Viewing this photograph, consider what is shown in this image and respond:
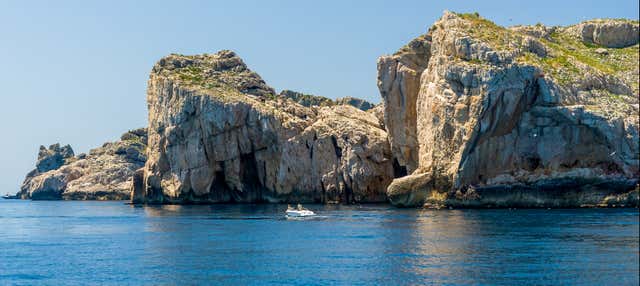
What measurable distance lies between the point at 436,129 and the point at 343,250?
181 ft

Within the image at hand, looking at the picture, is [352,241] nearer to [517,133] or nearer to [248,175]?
[517,133]

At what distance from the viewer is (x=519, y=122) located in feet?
379

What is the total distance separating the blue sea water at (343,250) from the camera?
56844 millimetres

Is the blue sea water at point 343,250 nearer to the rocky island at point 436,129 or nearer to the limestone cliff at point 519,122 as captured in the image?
the limestone cliff at point 519,122

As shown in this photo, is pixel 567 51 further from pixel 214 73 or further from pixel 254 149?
pixel 214 73

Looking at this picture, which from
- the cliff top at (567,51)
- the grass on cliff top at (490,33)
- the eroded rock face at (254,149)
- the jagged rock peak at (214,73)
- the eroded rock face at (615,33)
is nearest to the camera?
the cliff top at (567,51)

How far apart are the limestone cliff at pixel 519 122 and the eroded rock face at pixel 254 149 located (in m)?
19.0

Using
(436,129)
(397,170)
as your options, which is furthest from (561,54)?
(397,170)

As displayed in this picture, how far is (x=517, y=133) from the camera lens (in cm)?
11569

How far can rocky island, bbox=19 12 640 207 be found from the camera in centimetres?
11181

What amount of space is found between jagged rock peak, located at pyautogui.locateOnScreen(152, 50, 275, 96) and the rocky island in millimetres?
315

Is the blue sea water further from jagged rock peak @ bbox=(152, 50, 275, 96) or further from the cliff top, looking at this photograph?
jagged rock peak @ bbox=(152, 50, 275, 96)

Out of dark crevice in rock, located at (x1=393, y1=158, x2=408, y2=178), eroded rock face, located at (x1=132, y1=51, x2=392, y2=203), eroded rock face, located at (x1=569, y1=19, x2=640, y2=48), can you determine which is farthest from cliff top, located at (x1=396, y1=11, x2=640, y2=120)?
eroded rock face, located at (x1=132, y1=51, x2=392, y2=203)

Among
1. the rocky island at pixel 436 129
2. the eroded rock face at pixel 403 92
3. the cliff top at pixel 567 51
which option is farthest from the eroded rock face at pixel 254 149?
the cliff top at pixel 567 51
